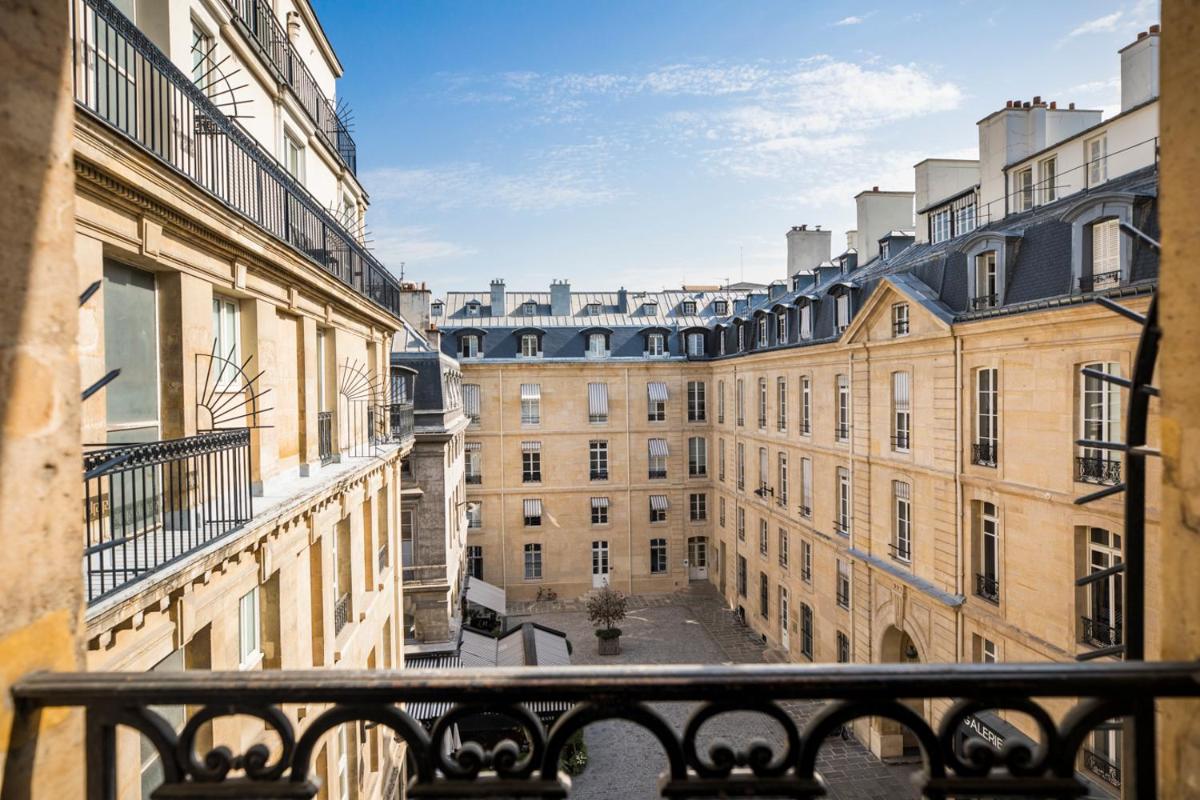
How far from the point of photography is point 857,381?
20812 mm

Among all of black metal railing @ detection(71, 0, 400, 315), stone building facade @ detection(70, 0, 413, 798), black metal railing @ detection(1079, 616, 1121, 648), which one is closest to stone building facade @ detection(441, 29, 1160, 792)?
black metal railing @ detection(1079, 616, 1121, 648)

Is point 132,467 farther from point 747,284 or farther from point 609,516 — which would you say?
point 747,284

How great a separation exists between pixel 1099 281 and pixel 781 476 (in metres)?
15.2

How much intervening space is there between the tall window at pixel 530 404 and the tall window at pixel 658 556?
27.2ft

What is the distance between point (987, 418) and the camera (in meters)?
15.6

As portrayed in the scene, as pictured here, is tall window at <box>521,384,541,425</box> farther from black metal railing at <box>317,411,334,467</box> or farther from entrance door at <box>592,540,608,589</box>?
black metal railing at <box>317,411,334,467</box>

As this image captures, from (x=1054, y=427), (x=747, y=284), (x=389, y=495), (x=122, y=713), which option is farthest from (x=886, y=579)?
(x=747, y=284)

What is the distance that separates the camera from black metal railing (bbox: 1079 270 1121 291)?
41.2ft

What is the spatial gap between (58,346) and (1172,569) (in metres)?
3.23

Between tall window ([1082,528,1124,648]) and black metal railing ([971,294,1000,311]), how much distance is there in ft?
17.4

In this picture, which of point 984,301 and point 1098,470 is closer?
point 1098,470

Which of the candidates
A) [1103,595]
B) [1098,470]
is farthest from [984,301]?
[1103,595]

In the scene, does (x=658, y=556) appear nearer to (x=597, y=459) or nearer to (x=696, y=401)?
(x=597, y=459)

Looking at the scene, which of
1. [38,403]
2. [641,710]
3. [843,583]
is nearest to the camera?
[641,710]
